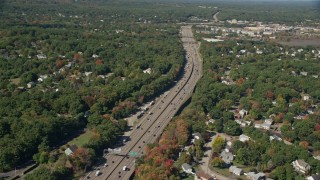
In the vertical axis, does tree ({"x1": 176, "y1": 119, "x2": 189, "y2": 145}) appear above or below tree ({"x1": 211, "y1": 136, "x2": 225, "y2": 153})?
above

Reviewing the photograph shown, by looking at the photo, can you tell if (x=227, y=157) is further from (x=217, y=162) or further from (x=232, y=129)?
(x=232, y=129)

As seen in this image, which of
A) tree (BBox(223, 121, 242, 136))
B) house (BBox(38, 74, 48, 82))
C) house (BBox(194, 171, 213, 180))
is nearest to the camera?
house (BBox(194, 171, 213, 180))

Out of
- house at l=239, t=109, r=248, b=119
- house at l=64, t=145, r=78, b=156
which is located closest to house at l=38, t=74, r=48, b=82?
house at l=64, t=145, r=78, b=156

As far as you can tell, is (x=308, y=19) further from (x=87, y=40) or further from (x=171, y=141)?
(x=171, y=141)

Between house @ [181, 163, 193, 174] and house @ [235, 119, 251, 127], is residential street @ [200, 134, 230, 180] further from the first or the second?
house @ [235, 119, 251, 127]

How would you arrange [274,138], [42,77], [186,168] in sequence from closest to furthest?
1. [186,168]
2. [274,138]
3. [42,77]

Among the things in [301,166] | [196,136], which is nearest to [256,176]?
[301,166]
